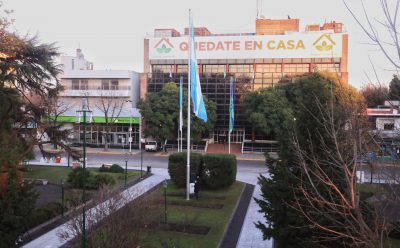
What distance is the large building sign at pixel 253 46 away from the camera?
55.2 metres

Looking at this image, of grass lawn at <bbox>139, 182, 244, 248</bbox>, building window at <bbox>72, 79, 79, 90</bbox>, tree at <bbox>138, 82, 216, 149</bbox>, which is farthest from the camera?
building window at <bbox>72, 79, 79, 90</bbox>

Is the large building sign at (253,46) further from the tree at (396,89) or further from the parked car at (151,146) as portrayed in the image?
the tree at (396,89)

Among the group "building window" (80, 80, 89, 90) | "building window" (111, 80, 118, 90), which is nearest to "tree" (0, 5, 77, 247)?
"building window" (111, 80, 118, 90)

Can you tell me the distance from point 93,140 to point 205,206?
40.0 metres

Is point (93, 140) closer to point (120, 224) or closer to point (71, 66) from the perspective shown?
point (71, 66)

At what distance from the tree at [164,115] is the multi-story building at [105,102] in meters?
7.09

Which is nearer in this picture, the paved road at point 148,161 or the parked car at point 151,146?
the paved road at point 148,161

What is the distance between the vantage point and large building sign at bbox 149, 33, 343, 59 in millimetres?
55156

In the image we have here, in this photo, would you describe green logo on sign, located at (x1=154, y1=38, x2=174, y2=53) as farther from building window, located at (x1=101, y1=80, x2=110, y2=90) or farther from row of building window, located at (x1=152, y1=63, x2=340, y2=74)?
building window, located at (x1=101, y1=80, x2=110, y2=90)

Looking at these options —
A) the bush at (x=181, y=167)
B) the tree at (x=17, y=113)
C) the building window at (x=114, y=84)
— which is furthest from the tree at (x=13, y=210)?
the building window at (x=114, y=84)

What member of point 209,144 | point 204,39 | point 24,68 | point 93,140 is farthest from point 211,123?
point 24,68

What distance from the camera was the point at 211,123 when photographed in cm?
5434

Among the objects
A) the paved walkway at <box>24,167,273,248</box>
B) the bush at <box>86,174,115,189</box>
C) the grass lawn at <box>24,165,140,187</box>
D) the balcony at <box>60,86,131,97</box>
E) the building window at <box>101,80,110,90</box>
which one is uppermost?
the building window at <box>101,80,110,90</box>

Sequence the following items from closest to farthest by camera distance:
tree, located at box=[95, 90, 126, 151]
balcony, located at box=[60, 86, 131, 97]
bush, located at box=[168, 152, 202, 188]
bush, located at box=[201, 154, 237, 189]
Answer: bush, located at box=[168, 152, 202, 188] < bush, located at box=[201, 154, 237, 189] < tree, located at box=[95, 90, 126, 151] < balcony, located at box=[60, 86, 131, 97]
